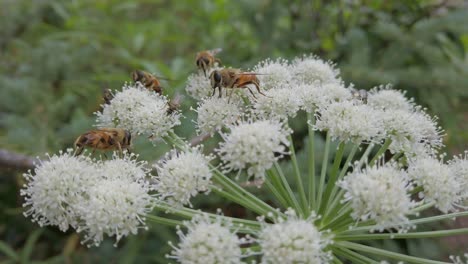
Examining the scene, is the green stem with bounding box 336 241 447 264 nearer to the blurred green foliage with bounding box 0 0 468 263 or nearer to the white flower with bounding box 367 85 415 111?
the white flower with bounding box 367 85 415 111

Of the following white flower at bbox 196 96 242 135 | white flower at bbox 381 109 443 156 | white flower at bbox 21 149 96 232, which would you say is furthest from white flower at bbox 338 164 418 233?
white flower at bbox 21 149 96 232

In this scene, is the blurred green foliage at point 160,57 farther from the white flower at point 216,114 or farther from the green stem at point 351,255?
the green stem at point 351,255

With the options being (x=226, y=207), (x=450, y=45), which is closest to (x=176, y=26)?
(x=226, y=207)

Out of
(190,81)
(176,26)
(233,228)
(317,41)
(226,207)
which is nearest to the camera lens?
(233,228)

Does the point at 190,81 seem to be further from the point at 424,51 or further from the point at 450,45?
the point at 450,45

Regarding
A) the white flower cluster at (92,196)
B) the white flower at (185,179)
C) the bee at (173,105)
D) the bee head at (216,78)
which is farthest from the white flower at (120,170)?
the bee head at (216,78)
